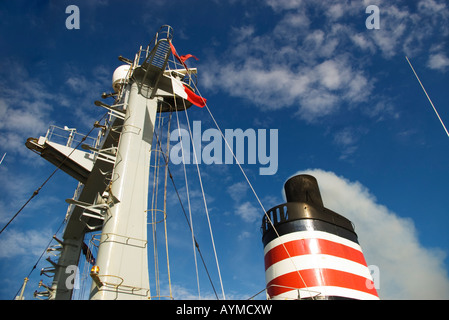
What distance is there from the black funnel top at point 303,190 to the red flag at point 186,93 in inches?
157

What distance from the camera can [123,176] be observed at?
6879mm

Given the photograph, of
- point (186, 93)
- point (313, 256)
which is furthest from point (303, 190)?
point (186, 93)

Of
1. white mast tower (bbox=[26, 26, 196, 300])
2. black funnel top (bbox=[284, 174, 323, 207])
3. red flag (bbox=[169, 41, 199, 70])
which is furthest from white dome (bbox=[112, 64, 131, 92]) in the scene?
black funnel top (bbox=[284, 174, 323, 207])

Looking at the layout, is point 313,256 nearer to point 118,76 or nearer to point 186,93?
point 186,93

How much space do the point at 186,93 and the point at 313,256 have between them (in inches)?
234

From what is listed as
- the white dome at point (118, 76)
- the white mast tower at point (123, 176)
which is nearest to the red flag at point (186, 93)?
the white mast tower at point (123, 176)

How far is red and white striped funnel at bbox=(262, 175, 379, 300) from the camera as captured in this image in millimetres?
7496

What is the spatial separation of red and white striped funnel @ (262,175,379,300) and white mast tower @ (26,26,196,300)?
133 inches

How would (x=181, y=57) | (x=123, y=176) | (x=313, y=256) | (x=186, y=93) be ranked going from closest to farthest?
(x=123, y=176), (x=313, y=256), (x=186, y=93), (x=181, y=57)

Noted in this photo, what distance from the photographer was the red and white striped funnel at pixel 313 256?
24.6 feet

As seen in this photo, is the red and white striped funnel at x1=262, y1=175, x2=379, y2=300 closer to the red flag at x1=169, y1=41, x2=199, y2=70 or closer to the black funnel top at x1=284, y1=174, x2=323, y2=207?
the black funnel top at x1=284, y1=174, x2=323, y2=207
